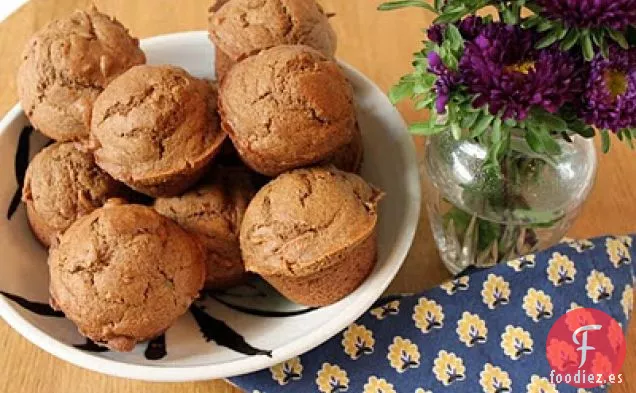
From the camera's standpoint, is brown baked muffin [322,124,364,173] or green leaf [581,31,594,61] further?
brown baked muffin [322,124,364,173]

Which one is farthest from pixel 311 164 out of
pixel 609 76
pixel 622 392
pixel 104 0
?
pixel 104 0

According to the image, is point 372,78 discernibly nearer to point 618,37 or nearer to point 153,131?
point 153,131

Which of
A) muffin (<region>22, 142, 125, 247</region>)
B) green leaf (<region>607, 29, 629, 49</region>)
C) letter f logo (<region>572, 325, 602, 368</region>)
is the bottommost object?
letter f logo (<region>572, 325, 602, 368</region>)

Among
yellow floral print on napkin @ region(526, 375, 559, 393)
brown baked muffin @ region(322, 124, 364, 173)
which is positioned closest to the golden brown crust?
brown baked muffin @ region(322, 124, 364, 173)

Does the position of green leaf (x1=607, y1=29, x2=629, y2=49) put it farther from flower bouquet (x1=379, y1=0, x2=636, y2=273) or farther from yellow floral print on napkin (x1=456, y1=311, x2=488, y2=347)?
yellow floral print on napkin (x1=456, y1=311, x2=488, y2=347)

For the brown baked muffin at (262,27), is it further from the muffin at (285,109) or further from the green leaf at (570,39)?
the green leaf at (570,39)

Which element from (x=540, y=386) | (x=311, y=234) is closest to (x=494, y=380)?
(x=540, y=386)

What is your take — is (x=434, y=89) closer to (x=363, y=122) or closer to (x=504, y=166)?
(x=504, y=166)
